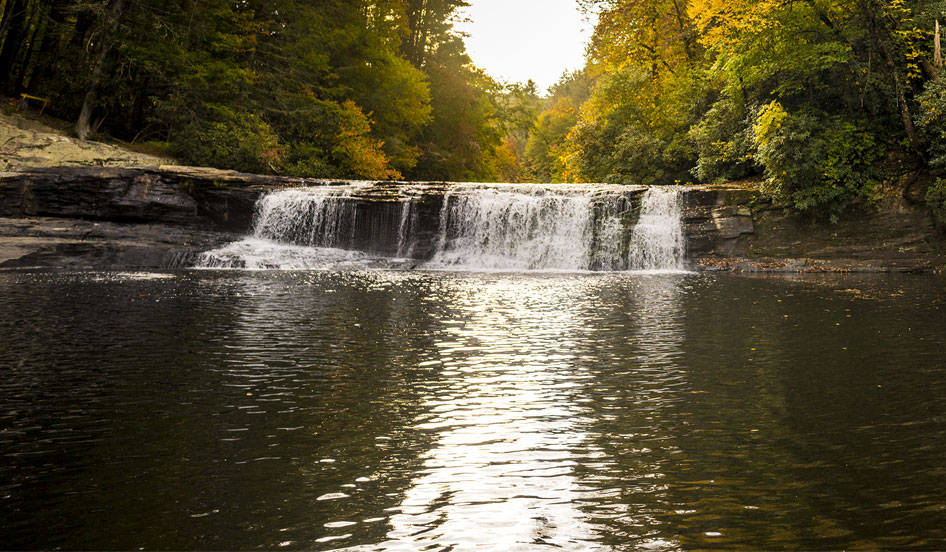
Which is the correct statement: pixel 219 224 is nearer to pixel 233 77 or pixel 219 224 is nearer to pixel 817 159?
pixel 233 77

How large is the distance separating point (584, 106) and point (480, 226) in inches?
631

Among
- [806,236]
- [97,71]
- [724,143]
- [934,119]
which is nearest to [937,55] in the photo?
[934,119]

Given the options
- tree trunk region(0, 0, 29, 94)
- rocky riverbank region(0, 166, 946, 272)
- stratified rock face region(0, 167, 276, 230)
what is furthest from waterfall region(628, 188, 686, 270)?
tree trunk region(0, 0, 29, 94)

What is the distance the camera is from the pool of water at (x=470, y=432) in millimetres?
3172

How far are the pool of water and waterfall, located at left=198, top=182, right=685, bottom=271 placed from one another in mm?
13221

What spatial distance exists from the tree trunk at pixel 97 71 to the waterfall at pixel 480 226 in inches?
368

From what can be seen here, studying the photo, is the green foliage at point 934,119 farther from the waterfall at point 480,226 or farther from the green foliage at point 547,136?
the green foliage at point 547,136

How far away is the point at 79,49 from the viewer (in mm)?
28578

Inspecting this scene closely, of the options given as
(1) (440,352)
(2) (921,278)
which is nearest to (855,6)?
(2) (921,278)

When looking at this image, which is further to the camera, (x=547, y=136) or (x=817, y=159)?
(x=547, y=136)

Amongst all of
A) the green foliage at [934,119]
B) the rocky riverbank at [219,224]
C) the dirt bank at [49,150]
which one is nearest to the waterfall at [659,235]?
the rocky riverbank at [219,224]

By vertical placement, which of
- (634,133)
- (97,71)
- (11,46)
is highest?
(11,46)

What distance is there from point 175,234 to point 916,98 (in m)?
23.5

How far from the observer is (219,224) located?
24688 millimetres
